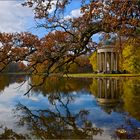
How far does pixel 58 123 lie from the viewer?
16.2 metres

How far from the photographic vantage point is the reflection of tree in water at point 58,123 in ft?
44.8

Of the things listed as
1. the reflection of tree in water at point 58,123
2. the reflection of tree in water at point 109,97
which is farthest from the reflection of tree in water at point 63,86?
the reflection of tree in water at point 58,123

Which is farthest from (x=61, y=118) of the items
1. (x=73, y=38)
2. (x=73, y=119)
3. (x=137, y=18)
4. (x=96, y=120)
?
(x=137, y=18)

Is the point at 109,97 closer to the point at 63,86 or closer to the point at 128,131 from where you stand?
the point at 128,131

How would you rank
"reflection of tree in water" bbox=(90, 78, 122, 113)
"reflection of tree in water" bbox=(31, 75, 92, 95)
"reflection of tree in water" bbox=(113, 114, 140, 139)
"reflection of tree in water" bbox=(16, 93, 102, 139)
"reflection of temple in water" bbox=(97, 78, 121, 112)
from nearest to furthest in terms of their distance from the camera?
"reflection of tree in water" bbox=(113, 114, 140, 139)
"reflection of tree in water" bbox=(16, 93, 102, 139)
"reflection of tree in water" bbox=(90, 78, 122, 113)
"reflection of temple in water" bbox=(97, 78, 121, 112)
"reflection of tree in water" bbox=(31, 75, 92, 95)

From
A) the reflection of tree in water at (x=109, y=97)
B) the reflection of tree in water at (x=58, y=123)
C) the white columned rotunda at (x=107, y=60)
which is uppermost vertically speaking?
the white columned rotunda at (x=107, y=60)

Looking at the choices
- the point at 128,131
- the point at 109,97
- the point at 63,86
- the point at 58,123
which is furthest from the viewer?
the point at 63,86

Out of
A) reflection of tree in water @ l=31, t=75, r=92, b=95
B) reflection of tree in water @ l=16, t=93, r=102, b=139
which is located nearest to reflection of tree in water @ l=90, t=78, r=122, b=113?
reflection of tree in water @ l=16, t=93, r=102, b=139

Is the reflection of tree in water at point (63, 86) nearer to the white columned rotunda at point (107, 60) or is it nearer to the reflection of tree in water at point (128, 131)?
the reflection of tree in water at point (128, 131)

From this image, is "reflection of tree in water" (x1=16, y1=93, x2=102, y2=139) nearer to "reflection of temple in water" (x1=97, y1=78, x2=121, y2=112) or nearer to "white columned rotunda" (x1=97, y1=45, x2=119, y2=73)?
"reflection of temple in water" (x1=97, y1=78, x2=121, y2=112)

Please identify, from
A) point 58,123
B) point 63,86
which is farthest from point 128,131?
point 63,86

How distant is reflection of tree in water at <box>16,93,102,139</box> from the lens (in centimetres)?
1364

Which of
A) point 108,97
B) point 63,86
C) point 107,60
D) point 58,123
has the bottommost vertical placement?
point 58,123

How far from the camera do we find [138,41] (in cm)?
1583
